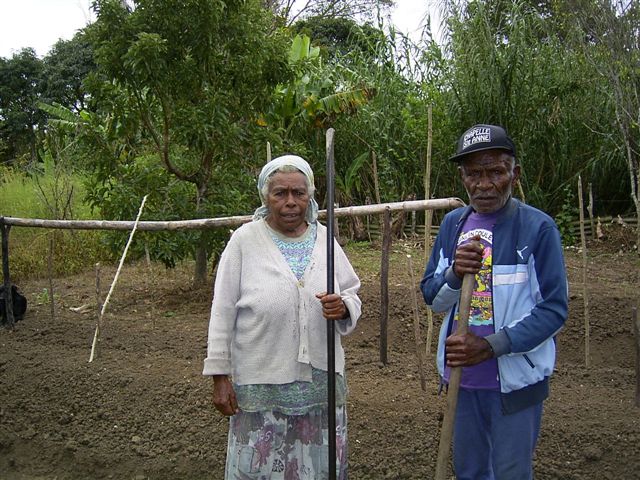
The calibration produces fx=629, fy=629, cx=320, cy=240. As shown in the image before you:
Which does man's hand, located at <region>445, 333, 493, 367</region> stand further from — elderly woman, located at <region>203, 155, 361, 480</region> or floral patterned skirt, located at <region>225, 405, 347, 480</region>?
floral patterned skirt, located at <region>225, 405, 347, 480</region>

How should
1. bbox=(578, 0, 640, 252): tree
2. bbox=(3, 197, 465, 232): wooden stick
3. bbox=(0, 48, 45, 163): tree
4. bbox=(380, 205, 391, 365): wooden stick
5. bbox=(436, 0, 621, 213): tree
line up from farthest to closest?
1. bbox=(0, 48, 45, 163): tree
2. bbox=(436, 0, 621, 213): tree
3. bbox=(578, 0, 640, 252): tree
4. bbox=(380, 205, 391, 365): wooden stick
5. bbox=(3, 197, 465, 232): wooden stick

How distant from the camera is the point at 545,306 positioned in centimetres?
182

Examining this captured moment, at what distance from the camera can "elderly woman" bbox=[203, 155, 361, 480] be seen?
2078 mm

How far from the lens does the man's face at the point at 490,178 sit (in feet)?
6.31

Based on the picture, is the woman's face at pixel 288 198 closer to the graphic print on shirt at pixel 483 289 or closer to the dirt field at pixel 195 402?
the graphic print on shirt at pixel 483 289

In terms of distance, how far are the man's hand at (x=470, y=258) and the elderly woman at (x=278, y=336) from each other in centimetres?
42

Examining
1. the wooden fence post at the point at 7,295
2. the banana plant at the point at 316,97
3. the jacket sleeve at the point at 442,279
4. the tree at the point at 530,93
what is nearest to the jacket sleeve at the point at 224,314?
the jacket sleeve at the point at 442,279

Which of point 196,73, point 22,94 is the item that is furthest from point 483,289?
point 22,94

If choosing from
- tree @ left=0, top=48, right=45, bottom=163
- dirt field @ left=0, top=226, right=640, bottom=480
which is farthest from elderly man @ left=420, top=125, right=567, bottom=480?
tree @ left=0, top=48, right=45, bottom=163

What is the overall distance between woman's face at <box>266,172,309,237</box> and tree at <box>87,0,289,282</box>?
3116 mm

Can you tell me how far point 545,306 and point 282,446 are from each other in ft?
3.30

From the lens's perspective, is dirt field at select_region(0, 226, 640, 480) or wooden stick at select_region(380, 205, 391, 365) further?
wooden stick at select_region(380, 205, 391, 365)

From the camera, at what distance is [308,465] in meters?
2.18

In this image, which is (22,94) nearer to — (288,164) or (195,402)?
(195,402)
